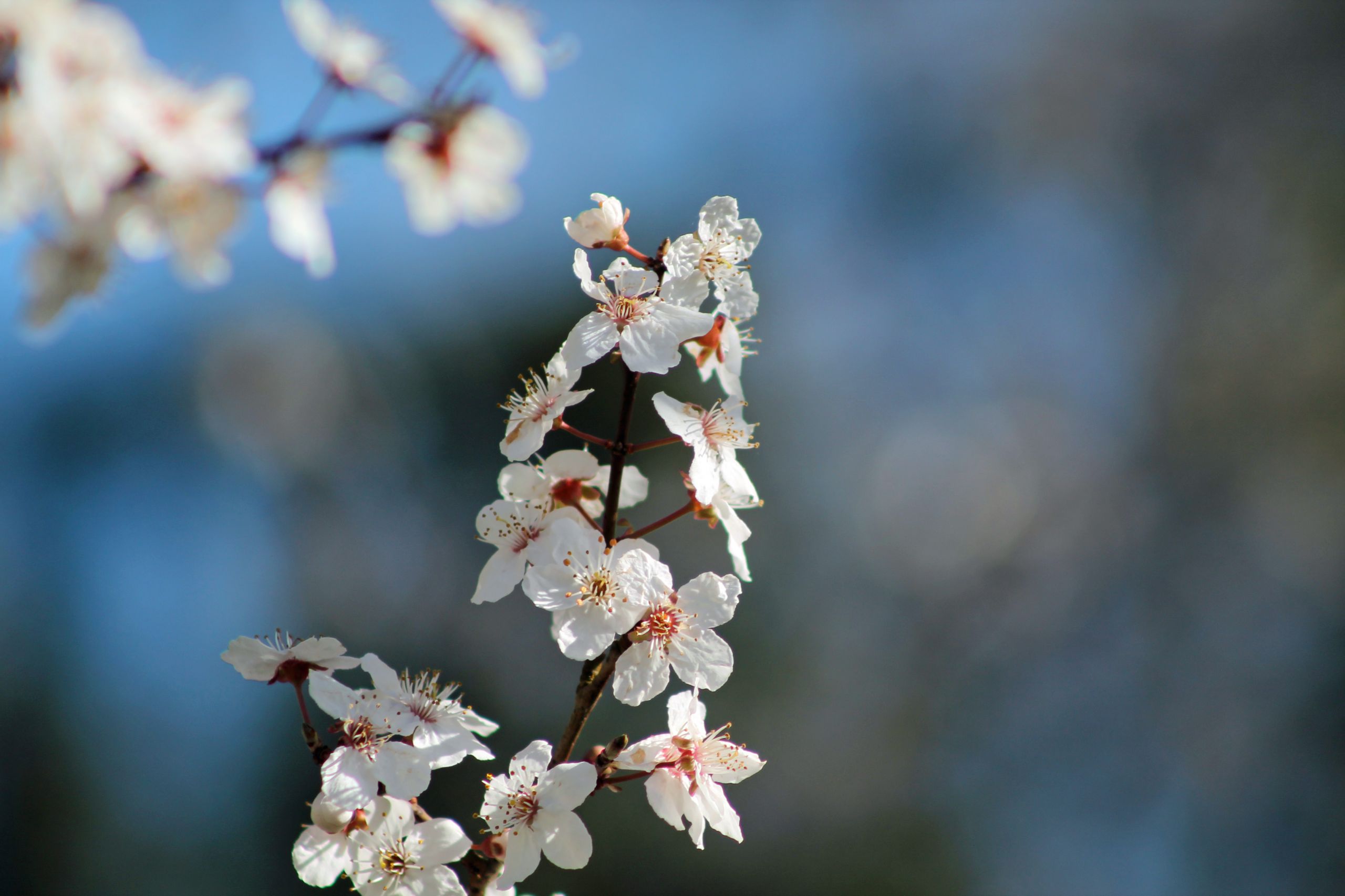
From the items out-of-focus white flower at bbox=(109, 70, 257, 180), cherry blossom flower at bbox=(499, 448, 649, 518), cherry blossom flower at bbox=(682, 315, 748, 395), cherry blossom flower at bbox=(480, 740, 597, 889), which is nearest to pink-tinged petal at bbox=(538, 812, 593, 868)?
cherry blossom flower at bbox=(480, 740, 597, 889)

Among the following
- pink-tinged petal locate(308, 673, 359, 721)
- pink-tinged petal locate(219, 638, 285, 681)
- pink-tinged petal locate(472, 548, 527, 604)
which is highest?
pink-tinged petal locate(472, 548, 527, 604)

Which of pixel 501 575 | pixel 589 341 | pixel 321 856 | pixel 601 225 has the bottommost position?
pixel 321 856

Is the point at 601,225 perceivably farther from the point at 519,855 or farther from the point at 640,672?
the point at 519,855

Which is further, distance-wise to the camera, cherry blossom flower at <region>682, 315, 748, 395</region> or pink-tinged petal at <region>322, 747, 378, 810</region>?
cherry blossom flower at <region>682, 315, 748, 395</region>

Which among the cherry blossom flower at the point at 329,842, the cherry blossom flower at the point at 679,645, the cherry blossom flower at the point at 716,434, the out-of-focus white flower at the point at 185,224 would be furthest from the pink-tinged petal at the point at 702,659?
the out-of-focus white flower at the point at 185,224

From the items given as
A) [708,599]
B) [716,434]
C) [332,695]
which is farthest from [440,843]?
[716,434]

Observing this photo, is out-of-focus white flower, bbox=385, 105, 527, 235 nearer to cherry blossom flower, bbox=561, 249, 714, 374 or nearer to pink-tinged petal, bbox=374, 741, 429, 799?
cherry blossom flower, bbox=561, 249, 714, 374

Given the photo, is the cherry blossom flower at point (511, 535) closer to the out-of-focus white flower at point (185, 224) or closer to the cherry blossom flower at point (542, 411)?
the cherry blossom flower at point (542, 411)
